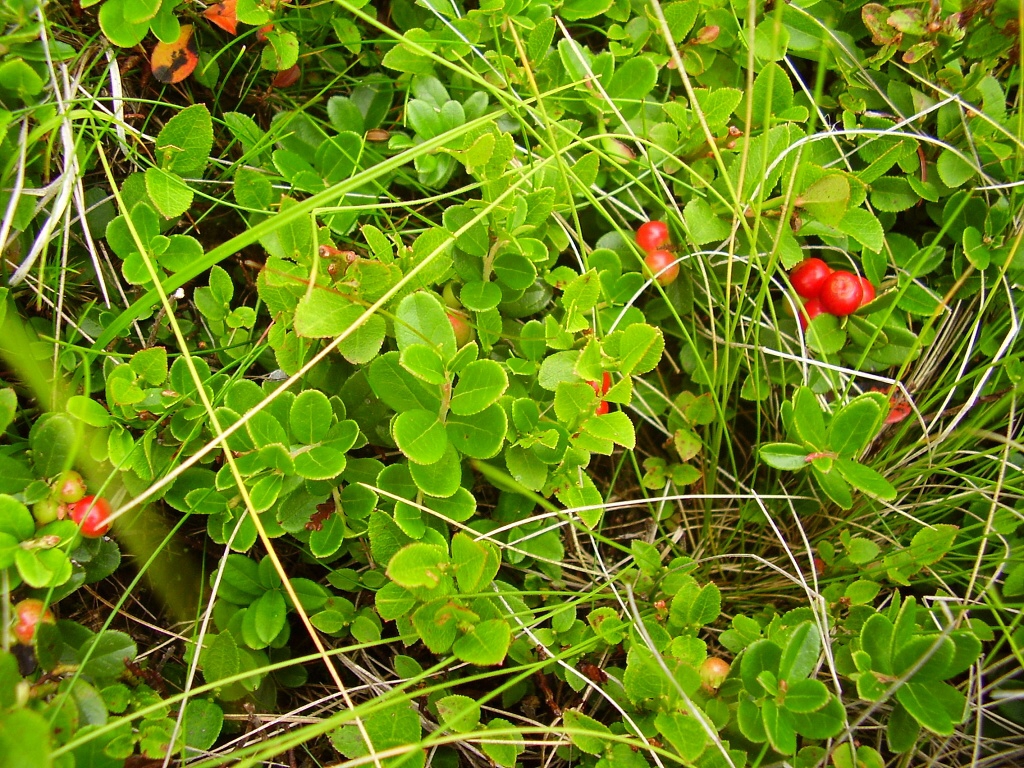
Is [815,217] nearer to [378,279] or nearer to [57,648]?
[378,279]

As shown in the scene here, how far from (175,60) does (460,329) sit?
1106 mm

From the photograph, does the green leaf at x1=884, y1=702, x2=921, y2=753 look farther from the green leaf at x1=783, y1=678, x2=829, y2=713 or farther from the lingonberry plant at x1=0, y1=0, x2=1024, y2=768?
the green leaf at x1=783, y1=678, x2=829, y2=713

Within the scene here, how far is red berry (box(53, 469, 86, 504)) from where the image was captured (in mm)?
1587

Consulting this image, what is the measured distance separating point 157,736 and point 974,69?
9.03 ft

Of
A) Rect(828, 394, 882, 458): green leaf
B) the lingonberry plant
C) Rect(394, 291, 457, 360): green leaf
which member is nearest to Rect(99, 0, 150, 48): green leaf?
the lingonberry plant

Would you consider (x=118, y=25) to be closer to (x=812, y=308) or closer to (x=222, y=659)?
(x=222, y=659)

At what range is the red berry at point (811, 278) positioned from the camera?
83.1 inches

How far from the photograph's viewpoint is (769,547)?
7.04ft

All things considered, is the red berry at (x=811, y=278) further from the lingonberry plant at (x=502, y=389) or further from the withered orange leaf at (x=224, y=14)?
the withered orange leaf at (x=224, y=14)

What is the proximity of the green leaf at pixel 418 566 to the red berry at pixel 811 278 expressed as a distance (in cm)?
130


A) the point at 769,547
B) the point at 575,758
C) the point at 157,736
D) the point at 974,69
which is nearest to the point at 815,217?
the point at 974,69

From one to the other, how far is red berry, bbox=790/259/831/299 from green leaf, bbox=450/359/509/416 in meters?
1.06

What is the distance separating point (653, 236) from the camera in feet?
6.89

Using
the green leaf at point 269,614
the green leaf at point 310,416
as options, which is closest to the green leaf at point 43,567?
the green leaf at point 269,614
